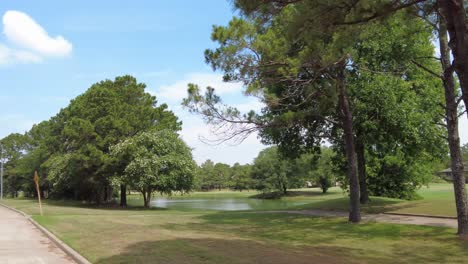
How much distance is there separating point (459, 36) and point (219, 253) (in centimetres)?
635

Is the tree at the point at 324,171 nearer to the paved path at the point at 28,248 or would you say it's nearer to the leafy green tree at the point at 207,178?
the leafy green tree at the point at 207,178

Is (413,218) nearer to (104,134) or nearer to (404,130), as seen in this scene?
(404,130)

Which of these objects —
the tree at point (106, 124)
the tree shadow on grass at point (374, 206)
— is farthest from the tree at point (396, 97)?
the tree at point (106, 124)

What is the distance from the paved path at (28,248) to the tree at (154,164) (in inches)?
642

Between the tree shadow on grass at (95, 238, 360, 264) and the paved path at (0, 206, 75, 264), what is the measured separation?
5.74 feet

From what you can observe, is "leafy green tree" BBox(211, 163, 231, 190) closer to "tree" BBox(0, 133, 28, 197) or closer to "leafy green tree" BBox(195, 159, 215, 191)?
"leafy green tree" BBox(195, 159, 215, 191)

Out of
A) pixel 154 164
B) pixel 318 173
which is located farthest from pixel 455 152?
pixel 318 173

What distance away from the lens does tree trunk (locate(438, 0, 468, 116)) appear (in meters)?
6.53

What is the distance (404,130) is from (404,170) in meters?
13.2

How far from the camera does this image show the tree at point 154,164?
107 feet

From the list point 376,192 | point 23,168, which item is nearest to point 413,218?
point 376,192

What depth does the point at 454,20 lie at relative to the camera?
6.91 metres

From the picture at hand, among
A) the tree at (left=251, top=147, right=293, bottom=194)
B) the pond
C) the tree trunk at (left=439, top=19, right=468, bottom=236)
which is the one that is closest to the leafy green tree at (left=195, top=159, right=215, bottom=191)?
the tree at (left=251, top=147, right=293, bottom=194)

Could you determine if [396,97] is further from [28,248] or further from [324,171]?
[324,171]
